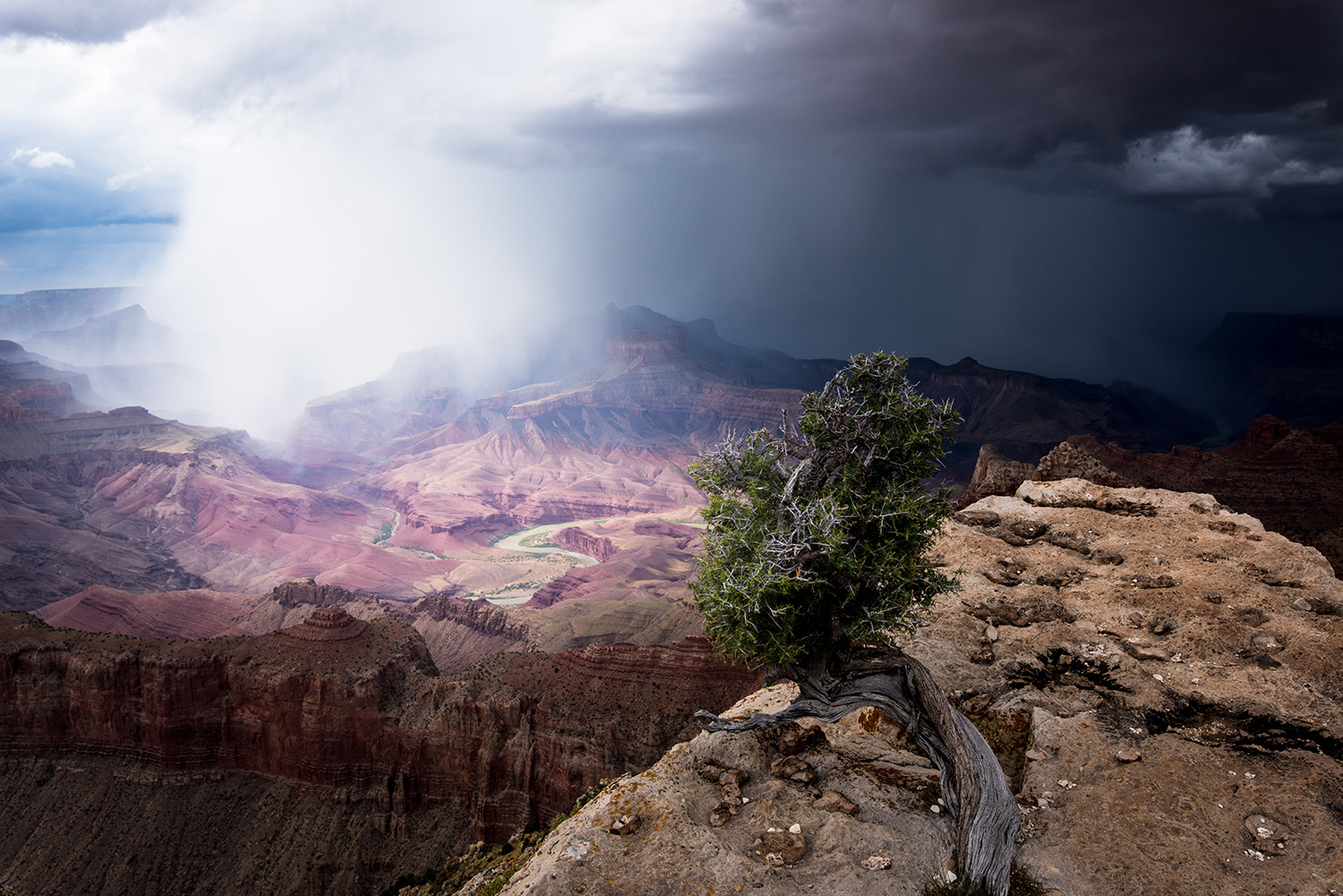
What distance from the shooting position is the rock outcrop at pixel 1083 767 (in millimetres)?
13391

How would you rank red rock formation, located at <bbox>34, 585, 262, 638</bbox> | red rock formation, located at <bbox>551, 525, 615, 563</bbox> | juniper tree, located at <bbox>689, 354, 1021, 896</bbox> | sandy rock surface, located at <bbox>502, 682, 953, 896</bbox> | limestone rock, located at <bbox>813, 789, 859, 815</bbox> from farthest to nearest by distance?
red rock formation, located at <bbox>551, 525, 615, 563</bbox>
red rock formation, located at <bbox>34, 585, 262, 638</bbox>
limestone rock, located at <bbox>813, 789, 859, 815</bbox>
juniper tree, located at <bbox>689, 354, 1021, 896</bbox>
sandy rock surface, located at <bbox>502, 682, 953, 896</bbox>

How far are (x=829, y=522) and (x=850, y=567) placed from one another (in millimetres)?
1247

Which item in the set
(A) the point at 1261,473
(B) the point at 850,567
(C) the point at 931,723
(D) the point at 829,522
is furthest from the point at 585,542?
(D) the point at 829,522

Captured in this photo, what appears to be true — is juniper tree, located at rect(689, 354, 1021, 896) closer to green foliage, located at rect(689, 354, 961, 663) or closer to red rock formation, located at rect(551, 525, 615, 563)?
green foliage, located at rect(689, 354, 961, 663)

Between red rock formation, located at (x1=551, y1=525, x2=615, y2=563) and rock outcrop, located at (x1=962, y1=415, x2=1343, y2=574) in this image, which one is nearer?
rock outcrop, located at (x1=962, y1=415, x2=1343, y2=574)

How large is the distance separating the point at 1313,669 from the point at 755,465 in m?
16.8

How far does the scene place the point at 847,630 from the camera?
14547 millimetres

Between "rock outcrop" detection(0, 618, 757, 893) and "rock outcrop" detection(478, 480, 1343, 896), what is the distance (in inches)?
897

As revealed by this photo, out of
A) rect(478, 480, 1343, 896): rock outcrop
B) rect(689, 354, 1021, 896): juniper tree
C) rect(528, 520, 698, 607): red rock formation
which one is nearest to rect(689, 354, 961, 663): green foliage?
rect(689, 354, 1021, 896): juniper tree

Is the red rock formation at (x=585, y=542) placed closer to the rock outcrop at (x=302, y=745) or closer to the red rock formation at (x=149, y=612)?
the red rock formation at (x=149, y=612)

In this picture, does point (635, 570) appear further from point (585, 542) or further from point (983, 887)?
point (983, 887)

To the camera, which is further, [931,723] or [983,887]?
[931,723]

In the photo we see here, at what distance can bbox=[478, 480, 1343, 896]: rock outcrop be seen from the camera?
1339 centimetres

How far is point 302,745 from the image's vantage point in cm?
4512
